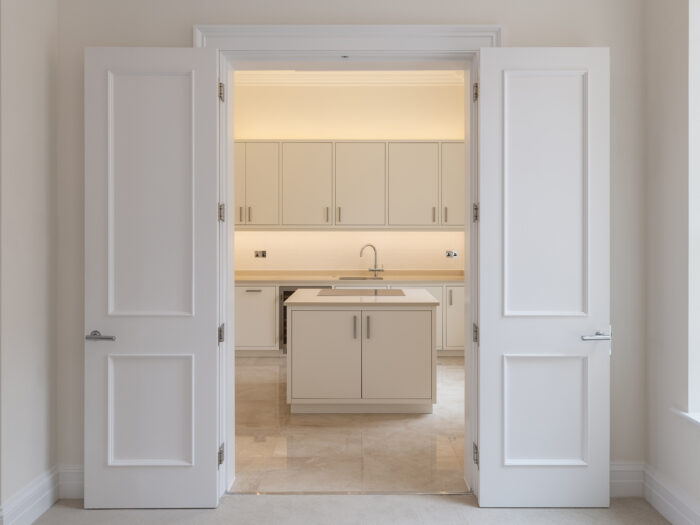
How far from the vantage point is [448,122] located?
22.4ft

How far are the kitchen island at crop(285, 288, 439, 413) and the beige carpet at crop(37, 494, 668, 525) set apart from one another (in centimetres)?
144

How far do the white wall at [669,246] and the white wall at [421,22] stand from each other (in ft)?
0.22

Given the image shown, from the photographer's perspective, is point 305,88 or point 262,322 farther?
point 305,88

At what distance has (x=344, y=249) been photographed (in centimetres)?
705

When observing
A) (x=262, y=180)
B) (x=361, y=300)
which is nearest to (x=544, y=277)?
(x=361, y=300)

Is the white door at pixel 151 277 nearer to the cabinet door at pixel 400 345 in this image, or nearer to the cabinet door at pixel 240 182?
the cabinet door at pixel 400 345

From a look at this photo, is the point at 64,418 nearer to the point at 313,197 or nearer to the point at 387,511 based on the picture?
the point at 387,511

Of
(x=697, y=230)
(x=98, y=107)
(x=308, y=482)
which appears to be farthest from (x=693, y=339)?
(x=98, y=107)

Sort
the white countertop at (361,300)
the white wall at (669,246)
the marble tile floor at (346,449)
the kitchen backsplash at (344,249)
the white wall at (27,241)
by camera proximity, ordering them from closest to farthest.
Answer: the white wall at (27,241), the white wall at (669,246), the marble tile floor at (346,449), the white countertop at (361,300), the kitchen backsplash at (344,249)

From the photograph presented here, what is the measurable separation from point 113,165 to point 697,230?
276cm

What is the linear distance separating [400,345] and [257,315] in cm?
258

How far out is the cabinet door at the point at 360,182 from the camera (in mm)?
6465

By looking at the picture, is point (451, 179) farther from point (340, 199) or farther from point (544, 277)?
point (544, 277)

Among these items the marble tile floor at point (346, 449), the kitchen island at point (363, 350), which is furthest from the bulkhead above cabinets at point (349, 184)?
the kitchen island at point (363, 350)
